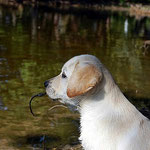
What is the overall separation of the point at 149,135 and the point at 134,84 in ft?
26.6

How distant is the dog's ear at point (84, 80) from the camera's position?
410cm

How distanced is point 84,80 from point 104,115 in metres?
0.54

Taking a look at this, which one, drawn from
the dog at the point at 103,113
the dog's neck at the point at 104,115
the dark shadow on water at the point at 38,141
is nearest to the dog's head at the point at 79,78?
the dog at the point at 103,113

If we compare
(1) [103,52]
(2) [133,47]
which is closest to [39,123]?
(1) [103,52]

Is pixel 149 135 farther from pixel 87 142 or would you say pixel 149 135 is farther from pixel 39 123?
pixel 39 123

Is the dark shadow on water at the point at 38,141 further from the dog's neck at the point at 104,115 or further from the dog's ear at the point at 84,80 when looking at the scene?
the dog's ear at the point at 84,80

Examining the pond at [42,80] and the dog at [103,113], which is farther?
the pond at [42,80]

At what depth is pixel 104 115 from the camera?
4309mm

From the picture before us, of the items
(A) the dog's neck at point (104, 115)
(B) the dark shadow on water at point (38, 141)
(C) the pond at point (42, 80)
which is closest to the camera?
(A) the dog's neck at point (104, 115)

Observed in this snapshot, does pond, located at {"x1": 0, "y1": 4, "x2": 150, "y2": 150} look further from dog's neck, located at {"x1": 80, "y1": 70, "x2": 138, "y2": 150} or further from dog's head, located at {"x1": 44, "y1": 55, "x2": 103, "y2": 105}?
dog's neck, located at {"x1": 80, "y1": 70, "x2": 138, "y2": 150}

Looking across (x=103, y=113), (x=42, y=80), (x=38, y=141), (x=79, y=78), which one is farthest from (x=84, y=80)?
(x=42, y=80)

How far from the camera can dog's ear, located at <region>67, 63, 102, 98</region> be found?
161 inches

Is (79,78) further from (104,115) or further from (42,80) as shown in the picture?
(42,80)

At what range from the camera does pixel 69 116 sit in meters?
8.63
